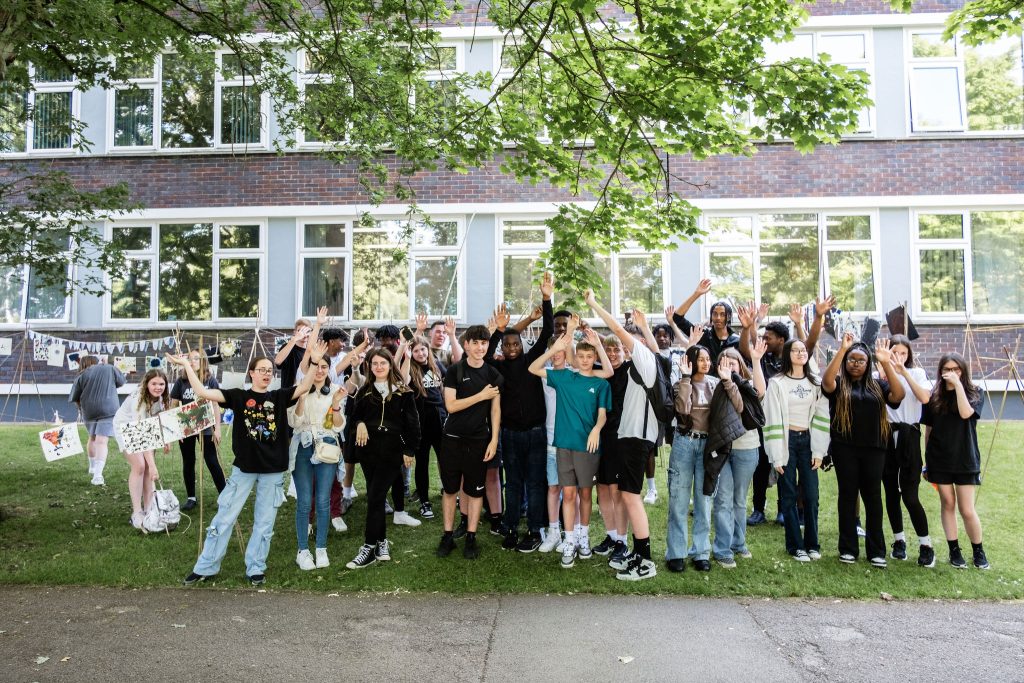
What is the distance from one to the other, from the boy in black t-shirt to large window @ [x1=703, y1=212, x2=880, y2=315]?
8298mm

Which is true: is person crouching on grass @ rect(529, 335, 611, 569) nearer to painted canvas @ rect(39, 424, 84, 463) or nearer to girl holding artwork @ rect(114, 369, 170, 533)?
girl holding artwork @ rect(114, 369, 170, 533)

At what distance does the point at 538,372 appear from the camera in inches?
241

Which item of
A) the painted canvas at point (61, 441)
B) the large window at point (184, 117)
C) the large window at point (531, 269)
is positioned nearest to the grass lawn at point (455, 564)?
the painted canvas at point (61, 441)

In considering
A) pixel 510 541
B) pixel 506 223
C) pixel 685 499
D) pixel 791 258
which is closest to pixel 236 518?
pixel 510 541

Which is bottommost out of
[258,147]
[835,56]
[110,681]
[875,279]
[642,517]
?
[110,681]

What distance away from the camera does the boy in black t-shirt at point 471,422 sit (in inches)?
239

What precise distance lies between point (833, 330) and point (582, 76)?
24.0 ft

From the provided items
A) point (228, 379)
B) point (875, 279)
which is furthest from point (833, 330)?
point (228, 379)

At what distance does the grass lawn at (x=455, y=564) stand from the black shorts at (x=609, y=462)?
0.75 m

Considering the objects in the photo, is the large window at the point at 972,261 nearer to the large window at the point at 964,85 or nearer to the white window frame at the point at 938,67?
the white window frame at the point at 938,67

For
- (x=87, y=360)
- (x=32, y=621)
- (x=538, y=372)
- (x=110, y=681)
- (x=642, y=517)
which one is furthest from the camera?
(x=87, y=360)

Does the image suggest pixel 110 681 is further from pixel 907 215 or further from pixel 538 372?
pixel 907 215

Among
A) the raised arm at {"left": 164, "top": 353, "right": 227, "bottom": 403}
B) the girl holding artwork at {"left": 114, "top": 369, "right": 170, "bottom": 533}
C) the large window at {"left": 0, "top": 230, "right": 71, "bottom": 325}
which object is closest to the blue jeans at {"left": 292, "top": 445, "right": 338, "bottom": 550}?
the raised arm at {"left": 164, "top": 353, "right": 227, "bottom": 403}

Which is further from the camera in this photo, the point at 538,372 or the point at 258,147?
the point at 258,147
